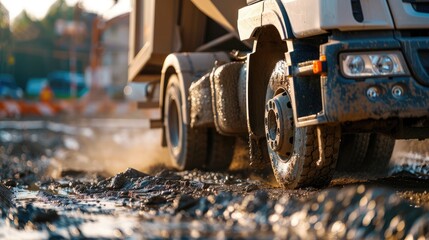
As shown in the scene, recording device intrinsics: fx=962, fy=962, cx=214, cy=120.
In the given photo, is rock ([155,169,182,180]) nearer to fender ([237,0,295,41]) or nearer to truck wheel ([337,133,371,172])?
truck wheel ([337,133,371,172])

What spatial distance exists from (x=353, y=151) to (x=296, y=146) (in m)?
2.35

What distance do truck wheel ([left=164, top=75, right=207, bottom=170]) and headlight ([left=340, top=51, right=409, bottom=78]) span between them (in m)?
4.06

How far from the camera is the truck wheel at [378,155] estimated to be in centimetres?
886

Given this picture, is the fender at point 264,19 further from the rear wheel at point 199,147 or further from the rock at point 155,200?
the rear wheel at point 199,147

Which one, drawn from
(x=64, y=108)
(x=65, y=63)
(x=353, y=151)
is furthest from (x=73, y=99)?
(x=353, y=151)

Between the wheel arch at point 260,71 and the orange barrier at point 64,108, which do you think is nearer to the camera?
the wheel arch at point 260,71

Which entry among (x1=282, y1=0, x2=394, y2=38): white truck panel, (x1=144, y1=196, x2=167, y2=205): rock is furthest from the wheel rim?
(x1=282, y1=0, x2=394, y2=38): white truck panel

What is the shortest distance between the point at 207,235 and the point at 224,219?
67cm

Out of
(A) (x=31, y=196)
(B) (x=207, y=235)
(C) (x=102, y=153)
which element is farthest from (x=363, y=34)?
(C) (x=102, y=153)

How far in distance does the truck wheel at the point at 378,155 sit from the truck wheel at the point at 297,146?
211 cm

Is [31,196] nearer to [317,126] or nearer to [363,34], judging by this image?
[317,126]

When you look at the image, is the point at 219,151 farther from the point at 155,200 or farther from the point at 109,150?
the point at 109,150

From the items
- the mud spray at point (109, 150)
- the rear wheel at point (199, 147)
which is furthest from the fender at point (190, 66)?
the mud spray at point (109, 150)

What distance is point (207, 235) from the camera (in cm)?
458
